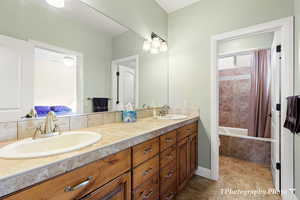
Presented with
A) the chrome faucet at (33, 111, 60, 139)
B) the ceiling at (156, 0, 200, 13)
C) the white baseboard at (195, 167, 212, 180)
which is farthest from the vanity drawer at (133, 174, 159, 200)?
the ceiling at (156, 0, 200, 13)

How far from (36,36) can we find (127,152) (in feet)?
3.35

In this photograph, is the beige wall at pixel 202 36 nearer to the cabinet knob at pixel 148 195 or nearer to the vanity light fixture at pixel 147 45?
the vanity light fixture at pixel 147 45

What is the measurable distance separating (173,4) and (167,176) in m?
2.39

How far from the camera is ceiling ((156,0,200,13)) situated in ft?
6.81

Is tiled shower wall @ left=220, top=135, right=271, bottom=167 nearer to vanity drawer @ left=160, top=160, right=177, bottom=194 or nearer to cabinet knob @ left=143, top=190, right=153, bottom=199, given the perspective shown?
vanity drawer @ left=160, top=160, right=177, bottom=194

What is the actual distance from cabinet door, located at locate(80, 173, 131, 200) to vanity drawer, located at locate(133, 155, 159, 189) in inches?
2.7


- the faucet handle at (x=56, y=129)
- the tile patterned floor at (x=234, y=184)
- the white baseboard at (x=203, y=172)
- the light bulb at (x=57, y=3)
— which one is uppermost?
the light bulb at (x=57, y=3)

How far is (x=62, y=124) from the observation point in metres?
1.07

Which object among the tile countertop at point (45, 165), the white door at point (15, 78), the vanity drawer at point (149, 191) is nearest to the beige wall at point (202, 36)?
the vanity drawer at point (149, 191)

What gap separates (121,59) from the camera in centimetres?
157

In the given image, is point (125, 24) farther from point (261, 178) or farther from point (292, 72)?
point (261, 178)

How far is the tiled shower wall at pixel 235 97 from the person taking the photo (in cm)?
295

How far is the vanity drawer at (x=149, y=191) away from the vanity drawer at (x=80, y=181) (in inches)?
9.6

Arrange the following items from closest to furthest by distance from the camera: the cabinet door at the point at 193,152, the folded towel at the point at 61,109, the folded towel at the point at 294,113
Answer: the folded towel at the point at 61,109 → the folded towel at the point at 294,113 → the cabinet door at the point at 193,152
